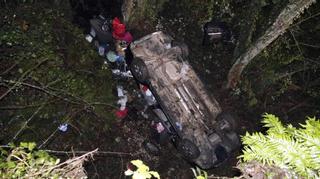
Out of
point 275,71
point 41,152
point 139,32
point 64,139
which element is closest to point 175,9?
point 139,32

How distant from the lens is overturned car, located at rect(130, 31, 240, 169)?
707cm

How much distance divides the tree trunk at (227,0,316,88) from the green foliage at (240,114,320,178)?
4.44 m

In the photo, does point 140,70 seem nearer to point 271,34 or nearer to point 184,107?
point 184,107

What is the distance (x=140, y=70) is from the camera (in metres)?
7.39

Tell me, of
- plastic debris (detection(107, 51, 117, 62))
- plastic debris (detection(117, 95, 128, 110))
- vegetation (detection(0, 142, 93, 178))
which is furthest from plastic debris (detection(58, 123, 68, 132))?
vegetation (detection(0, 142, 93, 178))

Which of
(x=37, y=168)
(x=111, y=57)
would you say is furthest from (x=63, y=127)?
(x=37, y=168)

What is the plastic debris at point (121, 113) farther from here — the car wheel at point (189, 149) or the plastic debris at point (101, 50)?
the car wheel at point (189, 149)

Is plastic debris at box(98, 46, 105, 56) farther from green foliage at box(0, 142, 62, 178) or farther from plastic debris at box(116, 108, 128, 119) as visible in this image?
green foliage at box(0, 142, 62, 178)

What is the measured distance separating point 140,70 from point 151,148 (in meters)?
1.82

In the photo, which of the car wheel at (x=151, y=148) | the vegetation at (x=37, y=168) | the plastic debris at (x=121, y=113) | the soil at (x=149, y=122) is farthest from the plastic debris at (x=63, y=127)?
the vegetation at (x=37, y=168)

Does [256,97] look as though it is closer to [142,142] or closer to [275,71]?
[275,71]

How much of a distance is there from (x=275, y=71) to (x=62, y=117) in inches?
204

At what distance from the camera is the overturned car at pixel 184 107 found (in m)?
7.07

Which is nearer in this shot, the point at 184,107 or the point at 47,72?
the point at 47,72
